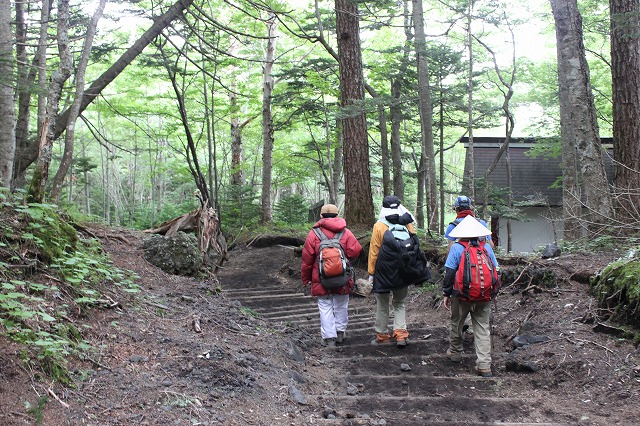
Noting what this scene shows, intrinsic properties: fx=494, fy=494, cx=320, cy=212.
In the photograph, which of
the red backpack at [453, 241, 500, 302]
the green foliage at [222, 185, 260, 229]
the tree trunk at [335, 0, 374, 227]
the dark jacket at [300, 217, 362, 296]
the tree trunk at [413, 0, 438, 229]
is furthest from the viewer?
the green foliage at [222, 185, 260, 229]

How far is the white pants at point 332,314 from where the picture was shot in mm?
6980

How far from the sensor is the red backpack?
551cm

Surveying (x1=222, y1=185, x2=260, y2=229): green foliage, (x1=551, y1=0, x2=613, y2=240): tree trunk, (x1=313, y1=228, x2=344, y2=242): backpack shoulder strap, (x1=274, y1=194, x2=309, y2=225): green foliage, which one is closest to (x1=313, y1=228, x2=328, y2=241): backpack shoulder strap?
(x1=313, y1=228, x2=344, y2=242): backpack shoulder strap

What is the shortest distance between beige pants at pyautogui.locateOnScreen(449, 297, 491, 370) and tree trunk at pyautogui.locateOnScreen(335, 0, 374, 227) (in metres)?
→ 5.65

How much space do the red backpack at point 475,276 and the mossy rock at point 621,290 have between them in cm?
131

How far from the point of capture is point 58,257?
5234mm

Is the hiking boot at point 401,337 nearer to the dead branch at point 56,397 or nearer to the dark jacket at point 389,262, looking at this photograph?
the dark jacket at point 389,262

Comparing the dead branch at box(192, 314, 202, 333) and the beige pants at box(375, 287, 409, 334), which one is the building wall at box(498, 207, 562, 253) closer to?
the beige pants at box(375, 287, 409, 334)

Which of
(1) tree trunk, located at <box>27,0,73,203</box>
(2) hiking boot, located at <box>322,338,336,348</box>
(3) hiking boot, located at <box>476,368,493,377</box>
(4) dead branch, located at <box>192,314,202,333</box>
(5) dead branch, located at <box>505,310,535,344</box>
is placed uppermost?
(1) tree trunk, located at <box>27,0,73,203</box>

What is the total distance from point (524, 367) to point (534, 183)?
60.3 ft

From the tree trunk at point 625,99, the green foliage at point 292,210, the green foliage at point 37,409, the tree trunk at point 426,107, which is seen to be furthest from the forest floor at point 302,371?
the green foliage at point 292,210

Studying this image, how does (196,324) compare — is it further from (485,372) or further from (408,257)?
(485,372)

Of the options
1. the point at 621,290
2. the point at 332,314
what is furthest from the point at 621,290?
the point at 332,314

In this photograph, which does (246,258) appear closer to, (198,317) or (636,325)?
(198,317)
